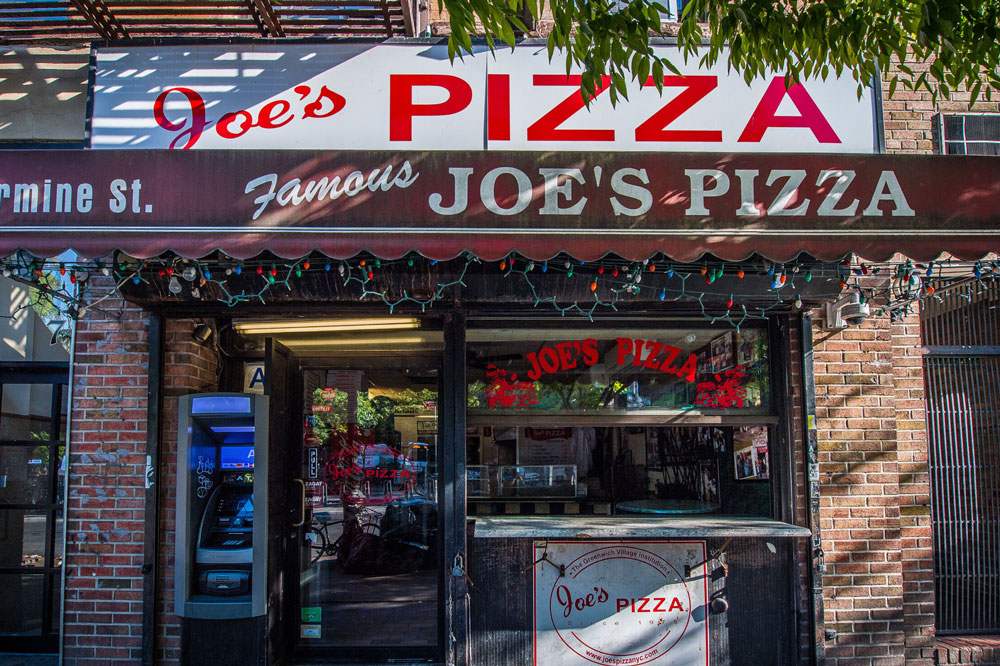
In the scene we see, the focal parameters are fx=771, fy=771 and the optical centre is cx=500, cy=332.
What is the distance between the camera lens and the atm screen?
527cm

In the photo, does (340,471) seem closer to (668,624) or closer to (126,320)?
(126,320)

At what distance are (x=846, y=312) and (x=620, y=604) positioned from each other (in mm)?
2549

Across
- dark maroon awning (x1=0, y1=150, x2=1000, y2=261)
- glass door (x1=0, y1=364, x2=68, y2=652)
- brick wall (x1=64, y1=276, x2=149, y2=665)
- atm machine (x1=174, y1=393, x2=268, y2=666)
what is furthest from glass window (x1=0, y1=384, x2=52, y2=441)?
dark maroon awning (x1=0, y1=150, x2=1000, y2=261)

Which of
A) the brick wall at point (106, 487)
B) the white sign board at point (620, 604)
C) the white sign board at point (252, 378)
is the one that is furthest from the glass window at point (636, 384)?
the brick wall at point (106, 487)

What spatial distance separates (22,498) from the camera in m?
5.77

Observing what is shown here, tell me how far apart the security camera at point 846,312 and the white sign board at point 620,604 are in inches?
72.2

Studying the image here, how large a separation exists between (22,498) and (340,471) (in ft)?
7.76

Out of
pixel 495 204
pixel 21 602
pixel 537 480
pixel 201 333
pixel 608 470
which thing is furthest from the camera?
pixel 608 470

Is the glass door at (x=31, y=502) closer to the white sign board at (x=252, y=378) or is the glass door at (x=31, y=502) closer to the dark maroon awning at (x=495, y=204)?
the white sign board at (x=252, y=378)

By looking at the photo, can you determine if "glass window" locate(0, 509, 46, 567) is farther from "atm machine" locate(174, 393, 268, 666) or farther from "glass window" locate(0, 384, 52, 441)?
"atm machine" locate(174, 393, 268, 666)

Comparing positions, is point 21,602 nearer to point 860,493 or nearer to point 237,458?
point 237,458

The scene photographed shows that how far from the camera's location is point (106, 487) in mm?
5254

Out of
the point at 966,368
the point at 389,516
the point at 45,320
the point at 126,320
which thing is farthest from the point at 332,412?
the point at 966,368

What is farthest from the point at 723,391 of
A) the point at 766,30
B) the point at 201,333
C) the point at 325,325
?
the point at 201,333
